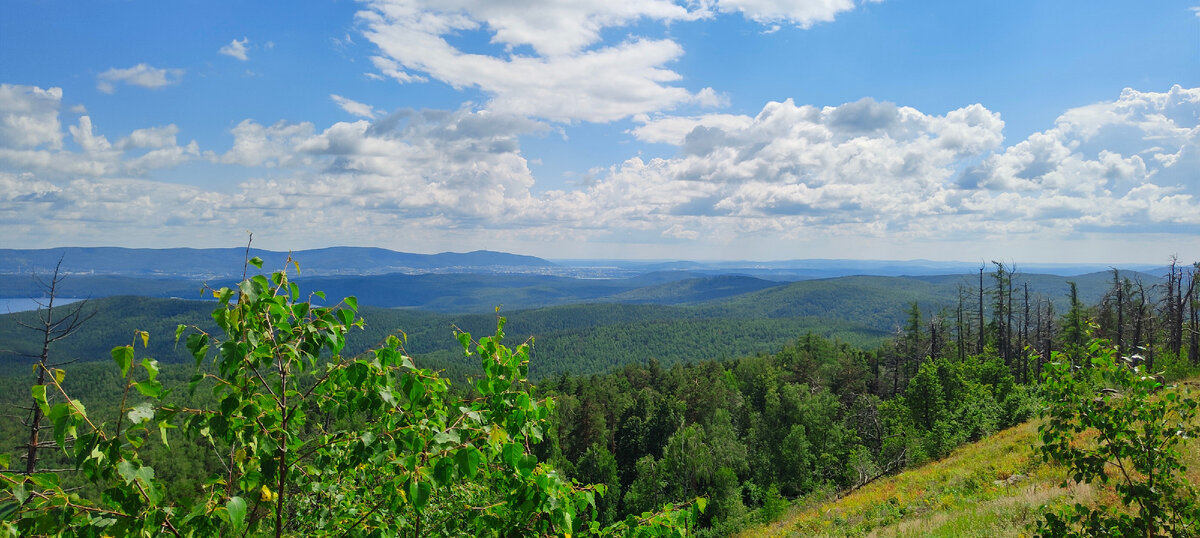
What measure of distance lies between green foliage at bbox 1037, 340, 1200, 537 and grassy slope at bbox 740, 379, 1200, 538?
5276 mm

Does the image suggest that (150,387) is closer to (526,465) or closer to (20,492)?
(20,492)

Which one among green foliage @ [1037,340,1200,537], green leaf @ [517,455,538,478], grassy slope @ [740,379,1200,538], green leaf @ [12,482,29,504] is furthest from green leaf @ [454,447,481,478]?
grassy slope @ [740,379,1200,538]

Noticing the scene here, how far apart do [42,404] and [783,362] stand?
76.4 metres

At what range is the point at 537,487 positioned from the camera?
10.8ft

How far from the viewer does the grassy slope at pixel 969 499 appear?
12.7m

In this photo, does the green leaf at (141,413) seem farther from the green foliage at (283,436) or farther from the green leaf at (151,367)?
the green leaf at (151,367)

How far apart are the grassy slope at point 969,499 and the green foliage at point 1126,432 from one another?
208 inches

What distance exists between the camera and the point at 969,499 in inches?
634

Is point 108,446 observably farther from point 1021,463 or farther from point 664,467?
point 664,467

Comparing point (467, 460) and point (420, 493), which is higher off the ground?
point (467, 460)

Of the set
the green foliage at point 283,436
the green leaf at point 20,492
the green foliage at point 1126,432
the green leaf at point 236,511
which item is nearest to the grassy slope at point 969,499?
the green foliage at point 1126,432

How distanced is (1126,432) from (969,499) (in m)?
13.2

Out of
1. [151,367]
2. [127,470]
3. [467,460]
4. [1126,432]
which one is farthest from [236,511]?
[1126,432]

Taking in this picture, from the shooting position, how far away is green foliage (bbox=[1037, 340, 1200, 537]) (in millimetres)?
5270
